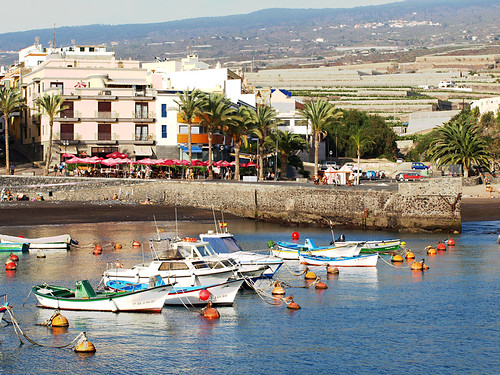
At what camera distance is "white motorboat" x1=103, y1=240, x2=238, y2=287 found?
126 ft

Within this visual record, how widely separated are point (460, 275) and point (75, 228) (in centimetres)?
3199

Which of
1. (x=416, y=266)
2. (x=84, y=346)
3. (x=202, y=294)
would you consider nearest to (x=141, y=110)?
(x=416, y=266)

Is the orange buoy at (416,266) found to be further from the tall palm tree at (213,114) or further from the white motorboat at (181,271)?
the tall palm tree at (213,114)

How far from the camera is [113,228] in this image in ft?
219

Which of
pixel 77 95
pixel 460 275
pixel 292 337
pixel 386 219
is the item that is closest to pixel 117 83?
pixel 77 95

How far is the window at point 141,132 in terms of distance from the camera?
9821 cm

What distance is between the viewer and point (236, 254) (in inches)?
1737

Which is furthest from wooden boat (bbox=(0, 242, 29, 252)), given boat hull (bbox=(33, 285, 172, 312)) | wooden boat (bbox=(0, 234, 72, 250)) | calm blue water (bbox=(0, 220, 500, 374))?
boat hull (bbox=(33, 285, 172, 312))

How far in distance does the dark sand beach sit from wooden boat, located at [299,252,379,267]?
76.5ft

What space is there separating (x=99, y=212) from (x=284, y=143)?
106 feet

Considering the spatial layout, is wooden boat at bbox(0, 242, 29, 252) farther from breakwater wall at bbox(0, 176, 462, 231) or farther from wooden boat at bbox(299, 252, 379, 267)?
breakwater wall at bbox(0, 176, 462, 231)

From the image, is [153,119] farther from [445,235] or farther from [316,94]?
[316,94]

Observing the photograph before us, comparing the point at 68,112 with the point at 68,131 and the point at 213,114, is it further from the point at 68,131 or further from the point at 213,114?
the point at 213,114

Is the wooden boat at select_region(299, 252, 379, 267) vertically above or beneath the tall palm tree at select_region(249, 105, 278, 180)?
beneath
